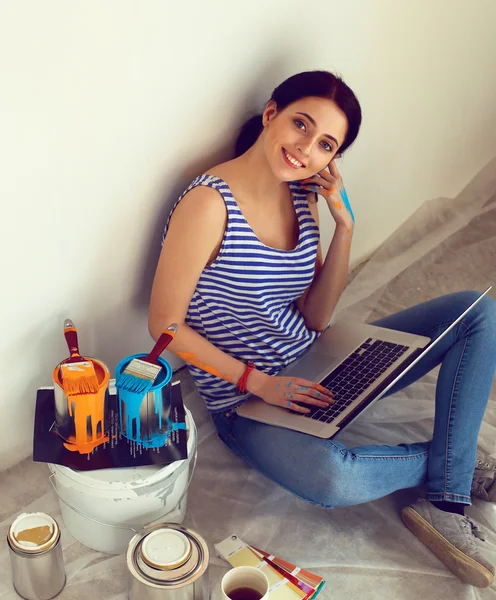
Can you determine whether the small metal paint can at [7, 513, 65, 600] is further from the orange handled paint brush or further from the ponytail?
the ponytail

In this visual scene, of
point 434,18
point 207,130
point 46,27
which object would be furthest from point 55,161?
point 434,18

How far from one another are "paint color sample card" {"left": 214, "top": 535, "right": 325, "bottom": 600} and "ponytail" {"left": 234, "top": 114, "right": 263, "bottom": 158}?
0.68m

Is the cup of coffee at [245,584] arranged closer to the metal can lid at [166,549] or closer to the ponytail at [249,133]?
the metal can lid at [166,549]

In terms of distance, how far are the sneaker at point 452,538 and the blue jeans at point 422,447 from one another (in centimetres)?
3

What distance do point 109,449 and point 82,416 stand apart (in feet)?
0.25

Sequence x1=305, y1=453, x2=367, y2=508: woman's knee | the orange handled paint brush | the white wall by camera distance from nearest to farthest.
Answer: the white wall
the orange handled paint brush
x1=305, y1=453, x2=367, y2=508: woman's knee

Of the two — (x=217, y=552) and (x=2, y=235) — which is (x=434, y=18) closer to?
(x=2, y=235)

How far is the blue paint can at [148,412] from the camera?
101cm

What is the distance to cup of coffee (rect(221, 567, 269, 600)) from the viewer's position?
937mm

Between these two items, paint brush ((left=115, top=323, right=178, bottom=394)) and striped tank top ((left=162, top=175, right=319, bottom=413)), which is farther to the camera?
striped tank top ((left=162, top=175, right=319, bottom=413))

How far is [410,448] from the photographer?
1.19 metres

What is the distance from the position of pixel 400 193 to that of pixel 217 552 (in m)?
1.14

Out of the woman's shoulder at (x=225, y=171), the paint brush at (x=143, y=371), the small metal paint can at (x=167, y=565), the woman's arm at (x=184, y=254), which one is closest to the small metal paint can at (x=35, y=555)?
the small metal paint can at (x=167, y=565)

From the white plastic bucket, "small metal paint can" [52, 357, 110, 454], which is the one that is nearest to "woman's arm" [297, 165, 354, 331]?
the white plastic bucket
